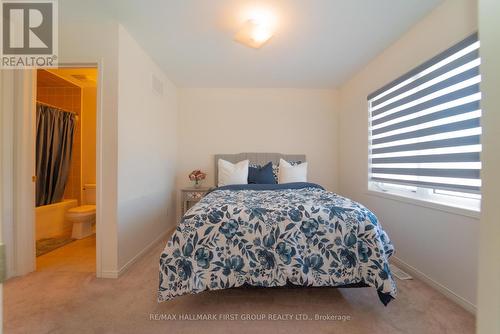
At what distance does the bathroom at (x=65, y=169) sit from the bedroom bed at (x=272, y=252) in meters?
1.36

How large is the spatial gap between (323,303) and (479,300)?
140 cm

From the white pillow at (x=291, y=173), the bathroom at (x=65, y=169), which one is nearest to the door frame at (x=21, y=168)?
the bathroom at (x=65, y=169)

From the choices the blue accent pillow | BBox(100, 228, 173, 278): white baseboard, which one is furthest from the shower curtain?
the blue accent pillow

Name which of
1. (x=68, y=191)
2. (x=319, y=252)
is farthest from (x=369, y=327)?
(x=68, y=191)

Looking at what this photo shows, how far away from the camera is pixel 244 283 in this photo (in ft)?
5.53

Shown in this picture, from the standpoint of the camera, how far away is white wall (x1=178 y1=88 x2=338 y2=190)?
12.6 feet

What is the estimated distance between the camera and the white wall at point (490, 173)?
1.70ft

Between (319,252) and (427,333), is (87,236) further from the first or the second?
(427,333)

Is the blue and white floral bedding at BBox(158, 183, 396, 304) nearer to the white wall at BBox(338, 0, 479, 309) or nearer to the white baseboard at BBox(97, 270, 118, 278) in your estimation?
the white wall at BBox(338, 0, 479, 309)

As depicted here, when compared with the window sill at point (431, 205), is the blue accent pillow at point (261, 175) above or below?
above

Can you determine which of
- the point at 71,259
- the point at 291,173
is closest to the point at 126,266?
the point at 71,259

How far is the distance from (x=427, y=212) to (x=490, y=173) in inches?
72.4

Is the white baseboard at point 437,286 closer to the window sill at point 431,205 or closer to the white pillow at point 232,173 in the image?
the window sill at point 431,205

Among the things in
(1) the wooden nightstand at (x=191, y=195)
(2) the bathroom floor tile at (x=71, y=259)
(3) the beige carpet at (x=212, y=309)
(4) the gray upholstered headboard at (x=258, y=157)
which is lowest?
(3) the beige carpet at (x=212, y=309)
